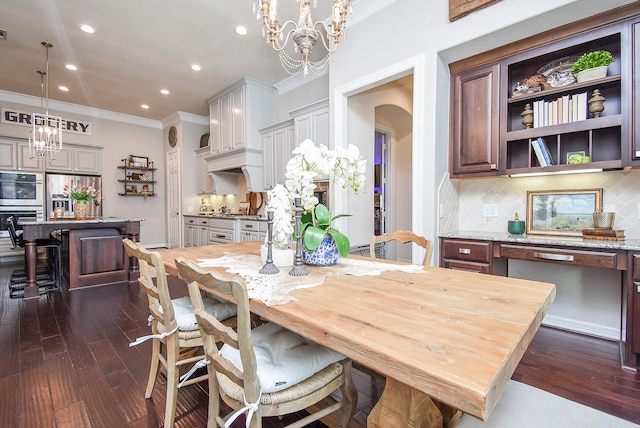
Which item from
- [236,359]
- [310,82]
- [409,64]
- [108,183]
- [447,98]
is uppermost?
[310,82]

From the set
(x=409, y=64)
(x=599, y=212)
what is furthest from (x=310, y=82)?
(x=599, y=212)

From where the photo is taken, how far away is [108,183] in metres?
6.60

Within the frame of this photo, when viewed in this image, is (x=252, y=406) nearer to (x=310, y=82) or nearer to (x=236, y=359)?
(x=236, y=359)

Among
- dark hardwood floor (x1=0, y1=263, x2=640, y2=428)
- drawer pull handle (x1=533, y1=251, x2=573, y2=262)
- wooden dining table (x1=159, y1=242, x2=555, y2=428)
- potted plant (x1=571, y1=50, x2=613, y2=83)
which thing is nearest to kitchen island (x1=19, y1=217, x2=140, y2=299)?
dark hardwood floor (x1=0, y1=263, x2=640, y2=428)

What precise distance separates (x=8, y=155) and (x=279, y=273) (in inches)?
274

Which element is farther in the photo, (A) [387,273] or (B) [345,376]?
(A) [387,273]

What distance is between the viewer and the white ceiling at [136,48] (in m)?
3.14

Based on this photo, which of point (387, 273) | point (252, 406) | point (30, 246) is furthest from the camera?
point (30, 246)

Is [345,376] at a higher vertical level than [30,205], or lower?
lower

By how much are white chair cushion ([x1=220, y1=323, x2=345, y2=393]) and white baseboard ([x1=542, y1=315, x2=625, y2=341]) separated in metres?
2.20

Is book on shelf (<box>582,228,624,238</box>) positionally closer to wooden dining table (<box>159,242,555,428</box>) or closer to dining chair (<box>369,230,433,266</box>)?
dining chair (<box>369,230,433,266</box>)

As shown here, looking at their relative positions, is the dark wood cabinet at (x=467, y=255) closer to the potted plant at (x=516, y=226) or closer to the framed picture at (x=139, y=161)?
the potted plant at (x=516, y=226)

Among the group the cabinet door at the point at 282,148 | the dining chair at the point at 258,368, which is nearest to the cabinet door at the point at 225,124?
the cabinet door at the point at 282,148

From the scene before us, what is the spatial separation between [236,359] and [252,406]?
25 cm
